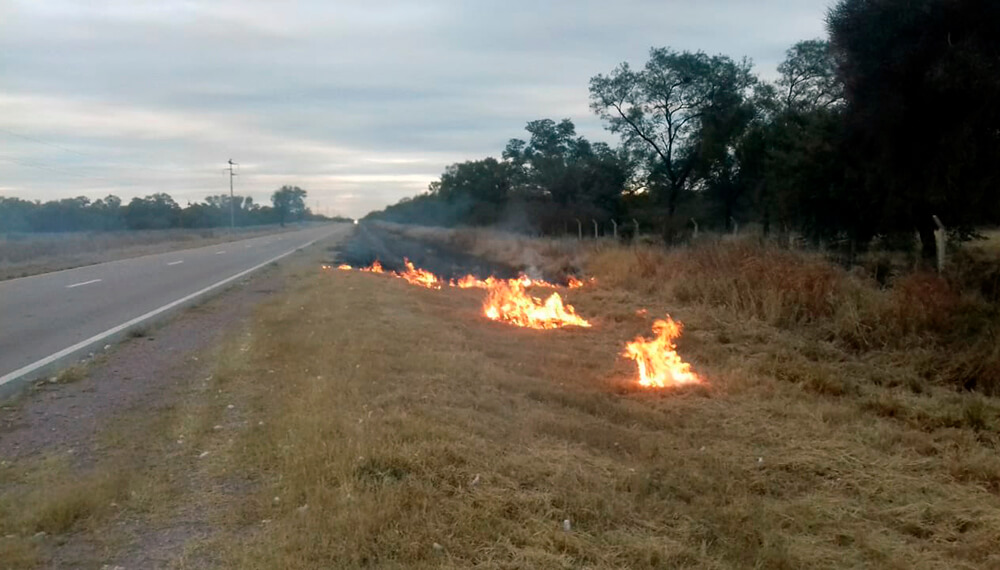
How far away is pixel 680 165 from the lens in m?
36.7

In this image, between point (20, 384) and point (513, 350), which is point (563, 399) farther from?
point (20, 384)

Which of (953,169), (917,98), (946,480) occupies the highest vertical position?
(917,98)

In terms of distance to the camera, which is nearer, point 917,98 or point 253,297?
point 917,98

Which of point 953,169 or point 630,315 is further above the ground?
point 953,169

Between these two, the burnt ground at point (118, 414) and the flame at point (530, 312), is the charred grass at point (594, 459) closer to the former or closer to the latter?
the burnt ground at point (118, 414)

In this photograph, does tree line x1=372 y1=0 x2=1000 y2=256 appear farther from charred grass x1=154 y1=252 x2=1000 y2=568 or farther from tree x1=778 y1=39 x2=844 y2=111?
charred grass x1=154 y1=252 x2=1000 y2=568

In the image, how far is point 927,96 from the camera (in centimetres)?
1606

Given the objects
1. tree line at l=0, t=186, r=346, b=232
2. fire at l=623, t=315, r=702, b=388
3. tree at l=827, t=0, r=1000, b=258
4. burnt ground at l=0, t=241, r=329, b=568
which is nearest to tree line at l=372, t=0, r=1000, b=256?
tree at l=827, t=0, r=1000, b=258

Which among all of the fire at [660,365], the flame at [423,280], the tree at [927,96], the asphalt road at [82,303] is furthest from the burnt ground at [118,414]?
the tree at [927,96]

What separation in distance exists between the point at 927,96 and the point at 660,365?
10081 millimetres

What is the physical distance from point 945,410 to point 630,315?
7354 mm

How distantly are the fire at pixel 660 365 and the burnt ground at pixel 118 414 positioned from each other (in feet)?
16.1

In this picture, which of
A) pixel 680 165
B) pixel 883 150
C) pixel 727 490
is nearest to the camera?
pixel 727 490

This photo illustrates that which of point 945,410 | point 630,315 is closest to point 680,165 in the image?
point 630,315
